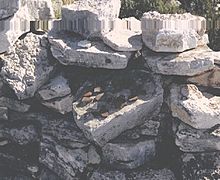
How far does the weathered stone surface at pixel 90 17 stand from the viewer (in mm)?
9461

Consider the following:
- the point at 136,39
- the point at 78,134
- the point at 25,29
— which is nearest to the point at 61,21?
the point at 25,29

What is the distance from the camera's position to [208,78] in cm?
896

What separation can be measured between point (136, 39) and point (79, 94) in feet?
4.50

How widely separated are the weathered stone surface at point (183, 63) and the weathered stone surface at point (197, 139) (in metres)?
0.88

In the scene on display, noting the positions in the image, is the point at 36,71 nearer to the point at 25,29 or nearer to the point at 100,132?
the point at 25,29

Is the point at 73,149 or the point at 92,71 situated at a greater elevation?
the point at 92,71

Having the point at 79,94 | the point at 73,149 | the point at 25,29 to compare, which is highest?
A: the point at 25,29

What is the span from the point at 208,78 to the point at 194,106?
70 cm

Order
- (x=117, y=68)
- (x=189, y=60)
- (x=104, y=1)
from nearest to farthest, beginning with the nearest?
1. (x=189, y=60)
2. (x=117, y=68)
3. (x=104, y=1)

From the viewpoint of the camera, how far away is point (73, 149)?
362 inches

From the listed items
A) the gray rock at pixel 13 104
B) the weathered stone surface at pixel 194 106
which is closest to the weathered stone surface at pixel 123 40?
the weathered stone surface at pixel 194 106

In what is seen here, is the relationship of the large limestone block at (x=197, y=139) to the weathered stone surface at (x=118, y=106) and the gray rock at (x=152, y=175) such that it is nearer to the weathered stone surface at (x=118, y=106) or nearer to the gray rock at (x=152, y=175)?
the gray rock at (x=152, y=175)

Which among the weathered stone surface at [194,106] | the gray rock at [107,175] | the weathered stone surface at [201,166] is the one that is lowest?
the gray rock at [107,175]

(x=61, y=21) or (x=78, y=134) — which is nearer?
(x=78, y=134)
